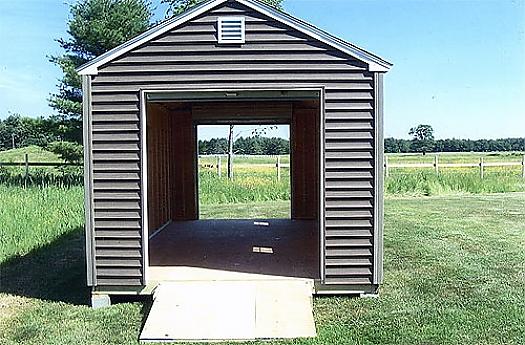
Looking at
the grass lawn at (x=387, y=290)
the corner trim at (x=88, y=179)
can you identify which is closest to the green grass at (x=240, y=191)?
the grass lawn at (x=387, y=290)

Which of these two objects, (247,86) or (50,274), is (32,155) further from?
(247,86)

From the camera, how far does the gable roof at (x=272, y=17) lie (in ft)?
18.5

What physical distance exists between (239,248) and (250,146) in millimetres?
20253

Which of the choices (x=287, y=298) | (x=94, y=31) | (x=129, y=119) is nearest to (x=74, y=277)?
(x=129, y=119)

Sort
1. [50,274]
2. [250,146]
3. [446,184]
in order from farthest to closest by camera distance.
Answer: [250,146], [446,184], [50,274]

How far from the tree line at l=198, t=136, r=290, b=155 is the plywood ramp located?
20401 millimetres

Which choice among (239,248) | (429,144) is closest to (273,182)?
(239,248)

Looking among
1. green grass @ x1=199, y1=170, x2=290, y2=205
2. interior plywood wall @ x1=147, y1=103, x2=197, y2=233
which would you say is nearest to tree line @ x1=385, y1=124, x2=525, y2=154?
green grass @ x1=199, y1=170, x2=290, y2=205

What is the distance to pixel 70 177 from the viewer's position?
826 inches

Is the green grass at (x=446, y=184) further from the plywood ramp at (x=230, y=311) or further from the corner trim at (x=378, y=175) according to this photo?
the plywood ramp at (x=230, y=311)

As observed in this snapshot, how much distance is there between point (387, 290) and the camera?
6.31m

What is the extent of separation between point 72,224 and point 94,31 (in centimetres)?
1118

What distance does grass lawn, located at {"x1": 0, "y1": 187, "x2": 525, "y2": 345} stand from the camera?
5113 millimetres

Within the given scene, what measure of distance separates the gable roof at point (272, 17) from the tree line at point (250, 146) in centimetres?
2027
